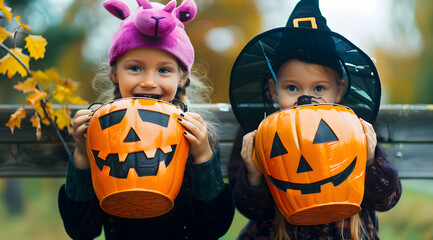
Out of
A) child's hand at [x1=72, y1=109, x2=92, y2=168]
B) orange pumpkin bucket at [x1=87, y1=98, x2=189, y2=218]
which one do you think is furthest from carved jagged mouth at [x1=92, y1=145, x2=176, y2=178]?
child's hand at [x1=72, y1=109, x2=92, y2=168]

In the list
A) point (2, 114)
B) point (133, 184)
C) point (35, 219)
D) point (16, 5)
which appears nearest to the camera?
point (133, 184)

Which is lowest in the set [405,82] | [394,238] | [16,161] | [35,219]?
[405,82]

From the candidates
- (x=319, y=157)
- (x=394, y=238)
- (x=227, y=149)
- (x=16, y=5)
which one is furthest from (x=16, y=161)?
(x=16, y=5)

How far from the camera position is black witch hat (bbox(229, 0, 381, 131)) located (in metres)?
1.80

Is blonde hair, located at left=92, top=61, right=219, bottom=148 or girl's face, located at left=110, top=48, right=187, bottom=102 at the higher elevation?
girl's face, located at left=110, top=48, right=187, bottom=102

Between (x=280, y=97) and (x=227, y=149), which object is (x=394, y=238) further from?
(x=280, y=97)

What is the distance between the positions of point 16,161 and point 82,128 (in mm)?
908

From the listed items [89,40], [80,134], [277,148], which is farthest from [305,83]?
[89,40]

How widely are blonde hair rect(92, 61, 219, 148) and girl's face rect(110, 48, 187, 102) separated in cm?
22

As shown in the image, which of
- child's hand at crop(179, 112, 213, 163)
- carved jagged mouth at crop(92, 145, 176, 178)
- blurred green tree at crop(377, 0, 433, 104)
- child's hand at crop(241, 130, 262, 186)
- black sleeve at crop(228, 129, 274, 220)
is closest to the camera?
carved jagged mouth at crop(92, 145, 176, 178)

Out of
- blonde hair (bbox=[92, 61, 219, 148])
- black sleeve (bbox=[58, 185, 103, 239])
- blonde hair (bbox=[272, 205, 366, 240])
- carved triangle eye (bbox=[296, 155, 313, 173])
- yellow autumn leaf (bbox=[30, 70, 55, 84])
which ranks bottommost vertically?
black sleeve (bbox=[58, 185, 103, 239])

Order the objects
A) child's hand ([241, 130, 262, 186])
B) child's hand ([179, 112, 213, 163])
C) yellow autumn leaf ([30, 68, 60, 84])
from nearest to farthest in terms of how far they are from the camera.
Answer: child's hand ([179, 112, 213, 163]) < child's hand ([241, 130, 262, 186]) < yellow autumn leaf ([30, 68, 60, 84])

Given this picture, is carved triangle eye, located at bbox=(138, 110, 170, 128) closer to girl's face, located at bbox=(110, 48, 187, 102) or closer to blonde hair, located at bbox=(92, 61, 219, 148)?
girl's face, located at bbox=(110, 48, 187, 102)

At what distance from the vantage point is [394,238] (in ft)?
13.9
